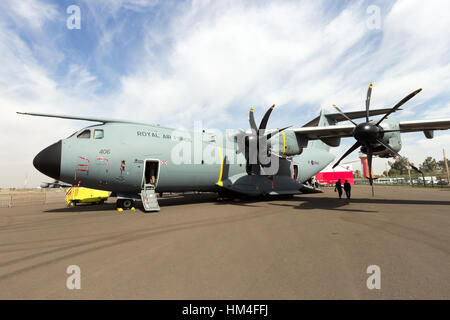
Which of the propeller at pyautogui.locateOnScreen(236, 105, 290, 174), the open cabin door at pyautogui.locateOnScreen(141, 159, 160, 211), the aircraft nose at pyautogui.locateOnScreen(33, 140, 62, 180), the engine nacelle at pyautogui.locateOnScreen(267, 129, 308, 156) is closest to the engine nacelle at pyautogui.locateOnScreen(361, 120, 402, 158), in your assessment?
the engine nacelle at pyautogui.locateOnScreen(267, 129, 308, 156)

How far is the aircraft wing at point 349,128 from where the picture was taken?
1044 cm

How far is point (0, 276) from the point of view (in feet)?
10.8

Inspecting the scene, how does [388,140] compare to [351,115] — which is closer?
[388,140]

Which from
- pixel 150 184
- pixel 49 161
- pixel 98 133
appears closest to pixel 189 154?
pixel 150 184

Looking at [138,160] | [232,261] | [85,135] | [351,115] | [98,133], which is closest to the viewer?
[232,261]

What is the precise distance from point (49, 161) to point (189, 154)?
20.0ft

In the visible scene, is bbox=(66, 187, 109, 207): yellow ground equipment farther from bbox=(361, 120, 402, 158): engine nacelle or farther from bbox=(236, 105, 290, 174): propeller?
bbox=(361, 120, 402, 158): engine nacelle

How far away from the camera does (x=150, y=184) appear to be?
11.0m

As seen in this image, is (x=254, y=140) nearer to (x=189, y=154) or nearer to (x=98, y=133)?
(x=189, y=154)

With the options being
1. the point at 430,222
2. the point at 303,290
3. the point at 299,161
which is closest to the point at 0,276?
the point at 303,290

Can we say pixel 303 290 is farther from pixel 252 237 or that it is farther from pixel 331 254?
pixel 252 237

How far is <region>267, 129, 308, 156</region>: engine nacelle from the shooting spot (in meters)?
12.3

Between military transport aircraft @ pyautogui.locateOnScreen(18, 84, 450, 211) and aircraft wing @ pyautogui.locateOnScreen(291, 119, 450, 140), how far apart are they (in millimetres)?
35
